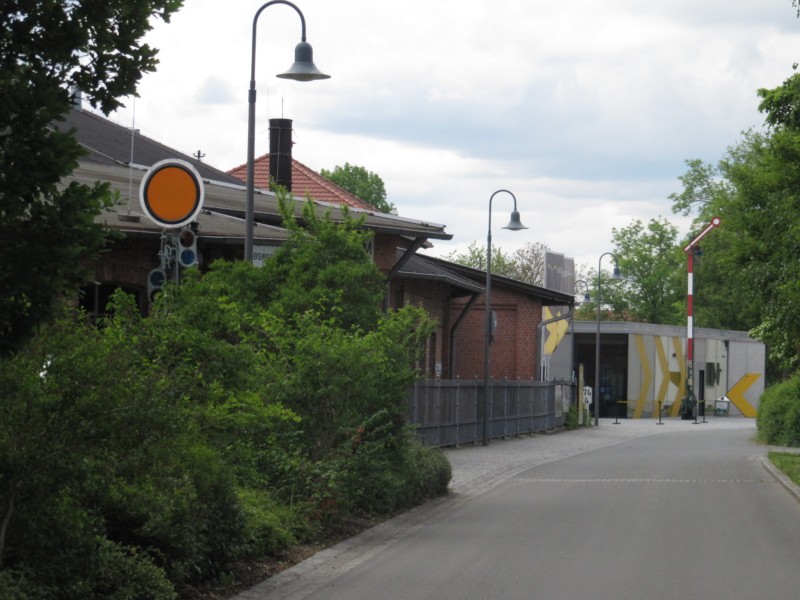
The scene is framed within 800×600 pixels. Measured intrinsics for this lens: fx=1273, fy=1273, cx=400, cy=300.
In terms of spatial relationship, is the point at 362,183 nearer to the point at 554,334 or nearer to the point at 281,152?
the point at 554,334

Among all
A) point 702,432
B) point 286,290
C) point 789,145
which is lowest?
point 702,432

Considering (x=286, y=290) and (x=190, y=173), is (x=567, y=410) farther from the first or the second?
(x=190, y=173)

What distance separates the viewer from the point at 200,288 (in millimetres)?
11109

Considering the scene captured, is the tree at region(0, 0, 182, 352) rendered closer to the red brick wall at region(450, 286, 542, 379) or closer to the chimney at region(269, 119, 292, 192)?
the chimney at region(269, 119, 292, 192)

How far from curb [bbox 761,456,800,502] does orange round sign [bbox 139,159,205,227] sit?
34.1 ft

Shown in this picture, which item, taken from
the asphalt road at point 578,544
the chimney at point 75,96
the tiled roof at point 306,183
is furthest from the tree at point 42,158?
the tiled roof at point 306,183

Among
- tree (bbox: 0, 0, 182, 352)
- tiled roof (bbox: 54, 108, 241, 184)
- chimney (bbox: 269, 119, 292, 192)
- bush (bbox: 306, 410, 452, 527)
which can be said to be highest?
chimney (bbox: 269, 119, 292, 192)

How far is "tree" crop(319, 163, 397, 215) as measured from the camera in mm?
82312

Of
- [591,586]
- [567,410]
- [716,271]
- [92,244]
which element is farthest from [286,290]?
[716,271]

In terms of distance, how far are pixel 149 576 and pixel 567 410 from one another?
3920 centimetres

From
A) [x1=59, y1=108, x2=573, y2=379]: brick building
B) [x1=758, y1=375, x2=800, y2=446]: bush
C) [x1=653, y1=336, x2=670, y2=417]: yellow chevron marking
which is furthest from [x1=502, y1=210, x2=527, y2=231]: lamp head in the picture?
[x1=653, y1=336, x2=670, y2=417]: yellow chevron marking

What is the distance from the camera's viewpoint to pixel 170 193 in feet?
41.3

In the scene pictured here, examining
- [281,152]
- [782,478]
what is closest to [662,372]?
[281,152]

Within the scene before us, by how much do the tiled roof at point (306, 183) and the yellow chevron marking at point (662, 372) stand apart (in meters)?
21.8
